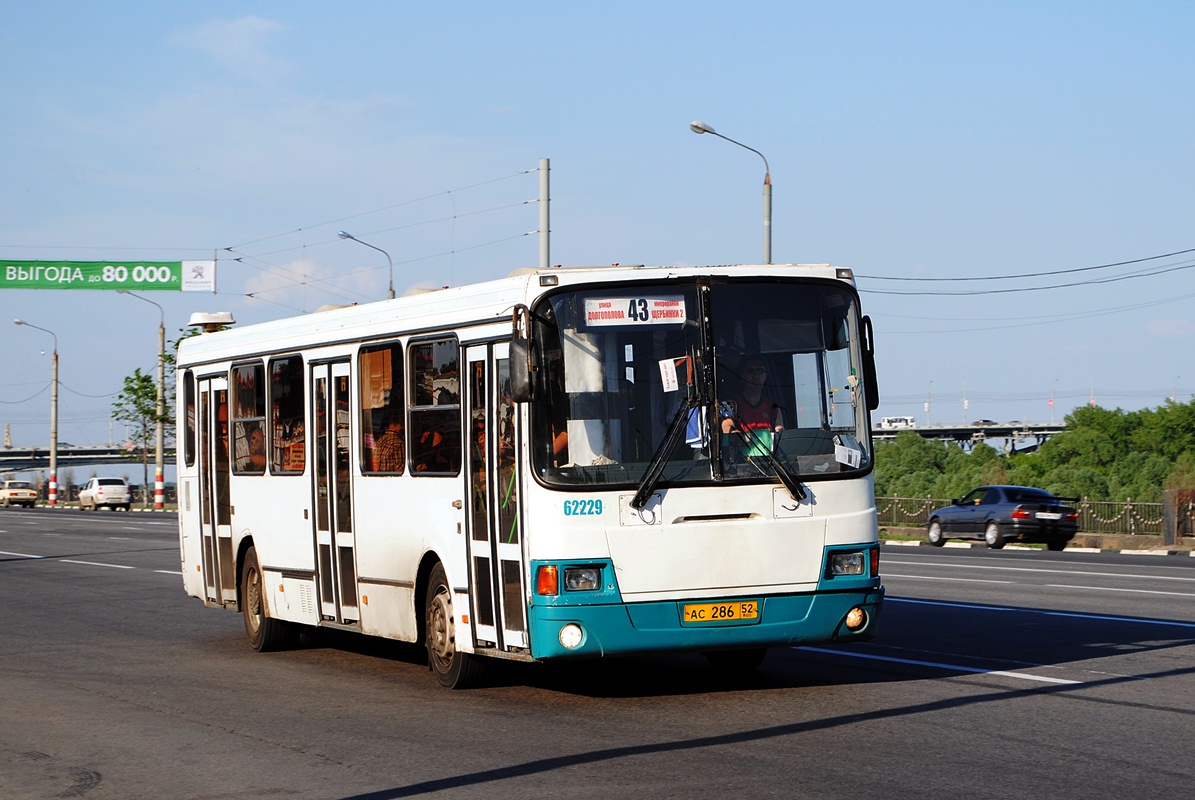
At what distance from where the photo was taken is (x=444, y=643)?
37.2 feet

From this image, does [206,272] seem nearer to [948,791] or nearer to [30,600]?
[30,600]

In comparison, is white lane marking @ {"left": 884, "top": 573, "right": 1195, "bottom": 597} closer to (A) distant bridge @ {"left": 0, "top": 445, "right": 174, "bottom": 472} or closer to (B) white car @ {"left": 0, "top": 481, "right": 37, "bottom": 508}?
(B) white car @ {"left": 0, "top": 481, "right": 37, "bottom": 508}

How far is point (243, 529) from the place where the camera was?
49.1 feet

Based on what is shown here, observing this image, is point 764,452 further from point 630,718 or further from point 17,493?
point 17,493

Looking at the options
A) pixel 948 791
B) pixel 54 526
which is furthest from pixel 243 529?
pixel 54 526

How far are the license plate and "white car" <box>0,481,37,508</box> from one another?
83086mm

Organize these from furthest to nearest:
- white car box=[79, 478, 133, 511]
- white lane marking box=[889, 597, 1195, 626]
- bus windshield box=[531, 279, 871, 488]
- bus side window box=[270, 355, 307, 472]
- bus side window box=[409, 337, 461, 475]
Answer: white car box=[79, 478, 133, 511] → white lane marking box=[889, 597, 1195, 626] → bus side window box=[270, 355, 307, 472] → bus side window box=[409, 337, 461, 475] → bus windshield box=[531, 279, 871, 488]

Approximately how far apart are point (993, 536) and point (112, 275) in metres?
29.5

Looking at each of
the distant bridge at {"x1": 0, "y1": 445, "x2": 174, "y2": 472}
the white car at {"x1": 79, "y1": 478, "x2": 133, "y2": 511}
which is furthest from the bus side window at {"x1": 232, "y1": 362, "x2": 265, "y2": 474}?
the distant bridge at {"x1": 0, "y1": 445, "x2": 174, "y2": 472}

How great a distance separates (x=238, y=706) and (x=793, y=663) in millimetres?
4216

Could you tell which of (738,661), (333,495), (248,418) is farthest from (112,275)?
(738,661)

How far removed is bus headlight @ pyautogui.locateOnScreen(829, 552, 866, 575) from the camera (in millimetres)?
10359

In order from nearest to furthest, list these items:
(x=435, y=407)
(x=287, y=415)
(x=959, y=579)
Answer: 1. (x=435, y=407)
2. (x=287, y=415)
3. (x=959, y=579)

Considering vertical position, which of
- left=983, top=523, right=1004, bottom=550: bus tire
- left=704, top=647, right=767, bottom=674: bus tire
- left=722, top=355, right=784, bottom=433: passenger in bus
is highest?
left=722, top=355, right=784, bottom=433: passenger in bus
